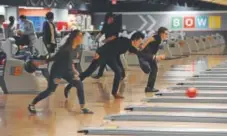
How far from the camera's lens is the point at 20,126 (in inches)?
299

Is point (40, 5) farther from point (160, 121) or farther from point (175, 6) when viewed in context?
point (160, 121)

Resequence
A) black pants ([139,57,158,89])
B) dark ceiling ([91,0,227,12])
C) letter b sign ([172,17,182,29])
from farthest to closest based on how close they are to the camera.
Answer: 1. letter b sign ([172,17,182,29])
2. dark ceiling ([91,0,227,12])
3. black pants ([139,57,158,89])

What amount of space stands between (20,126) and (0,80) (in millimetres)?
3709

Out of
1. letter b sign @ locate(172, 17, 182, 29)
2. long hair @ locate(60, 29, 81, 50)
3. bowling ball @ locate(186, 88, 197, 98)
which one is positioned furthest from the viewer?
letter b sign @ locate(172, 17, 182, 29)

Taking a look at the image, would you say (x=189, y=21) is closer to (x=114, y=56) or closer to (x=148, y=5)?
(x=148, y=5)

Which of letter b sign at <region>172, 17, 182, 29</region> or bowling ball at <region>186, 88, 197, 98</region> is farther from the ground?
bowling ball at <region>186, 88, 197, 98</region>

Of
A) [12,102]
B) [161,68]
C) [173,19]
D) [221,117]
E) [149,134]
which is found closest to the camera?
[149,134]

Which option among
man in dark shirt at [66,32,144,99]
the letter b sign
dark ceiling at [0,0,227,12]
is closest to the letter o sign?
the letter b sign

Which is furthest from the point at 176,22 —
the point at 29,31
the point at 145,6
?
the point at 29,31

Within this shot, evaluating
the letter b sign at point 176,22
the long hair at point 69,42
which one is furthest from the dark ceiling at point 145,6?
the long hair at point 69,42

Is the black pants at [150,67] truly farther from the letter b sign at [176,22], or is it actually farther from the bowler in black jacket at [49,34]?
the letter b sign at [176,22]

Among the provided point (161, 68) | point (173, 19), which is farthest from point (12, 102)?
point (173, 19)

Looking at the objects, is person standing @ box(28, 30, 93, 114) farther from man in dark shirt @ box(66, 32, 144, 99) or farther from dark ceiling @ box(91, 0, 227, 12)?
dark ceiling @ box(91, 0, 227, 12)

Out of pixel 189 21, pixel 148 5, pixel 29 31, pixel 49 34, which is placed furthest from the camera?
pixel 148 5
